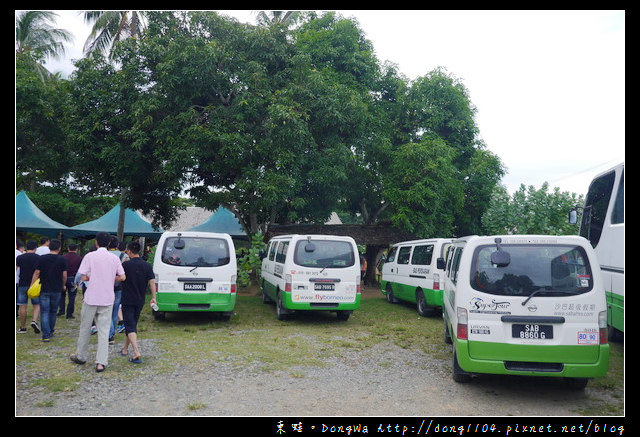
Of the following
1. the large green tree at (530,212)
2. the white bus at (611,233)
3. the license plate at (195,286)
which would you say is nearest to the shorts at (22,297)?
the license plate at (195,286)

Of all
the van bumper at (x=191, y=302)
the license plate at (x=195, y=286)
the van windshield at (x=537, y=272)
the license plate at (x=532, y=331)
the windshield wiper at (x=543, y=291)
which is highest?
the van windshield at (x=537, y=272)

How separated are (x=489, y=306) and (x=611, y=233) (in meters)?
4.46

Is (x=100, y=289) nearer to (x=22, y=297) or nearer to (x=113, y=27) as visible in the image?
(x=22, y=297)

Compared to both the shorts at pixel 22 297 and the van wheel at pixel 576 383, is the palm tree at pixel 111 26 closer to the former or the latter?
the shorts at pixel 22 297

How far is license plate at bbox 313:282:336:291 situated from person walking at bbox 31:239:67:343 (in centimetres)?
494

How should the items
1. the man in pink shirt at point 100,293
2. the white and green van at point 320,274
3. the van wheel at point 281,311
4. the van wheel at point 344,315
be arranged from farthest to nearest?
the van wheel at point 344,315, the van wheel at point 281,311, the white and green van at point 320,274, the man in pink shirt at point 100,293

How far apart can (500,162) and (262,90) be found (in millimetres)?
11307

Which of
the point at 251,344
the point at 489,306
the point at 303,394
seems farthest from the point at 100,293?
the point at 489,306

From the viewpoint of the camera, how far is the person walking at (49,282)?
8.77 m

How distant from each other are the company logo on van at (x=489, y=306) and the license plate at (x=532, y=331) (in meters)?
0.21

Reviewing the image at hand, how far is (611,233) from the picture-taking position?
896cm

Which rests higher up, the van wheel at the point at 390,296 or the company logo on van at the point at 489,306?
the company logo on van at the point at 489,306

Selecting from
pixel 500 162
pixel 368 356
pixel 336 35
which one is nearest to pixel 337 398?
pixel 368 356

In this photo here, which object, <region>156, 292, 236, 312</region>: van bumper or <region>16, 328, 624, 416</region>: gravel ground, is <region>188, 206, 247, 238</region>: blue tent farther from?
<region>16, 328, 624, 416</region>: gravel ground
